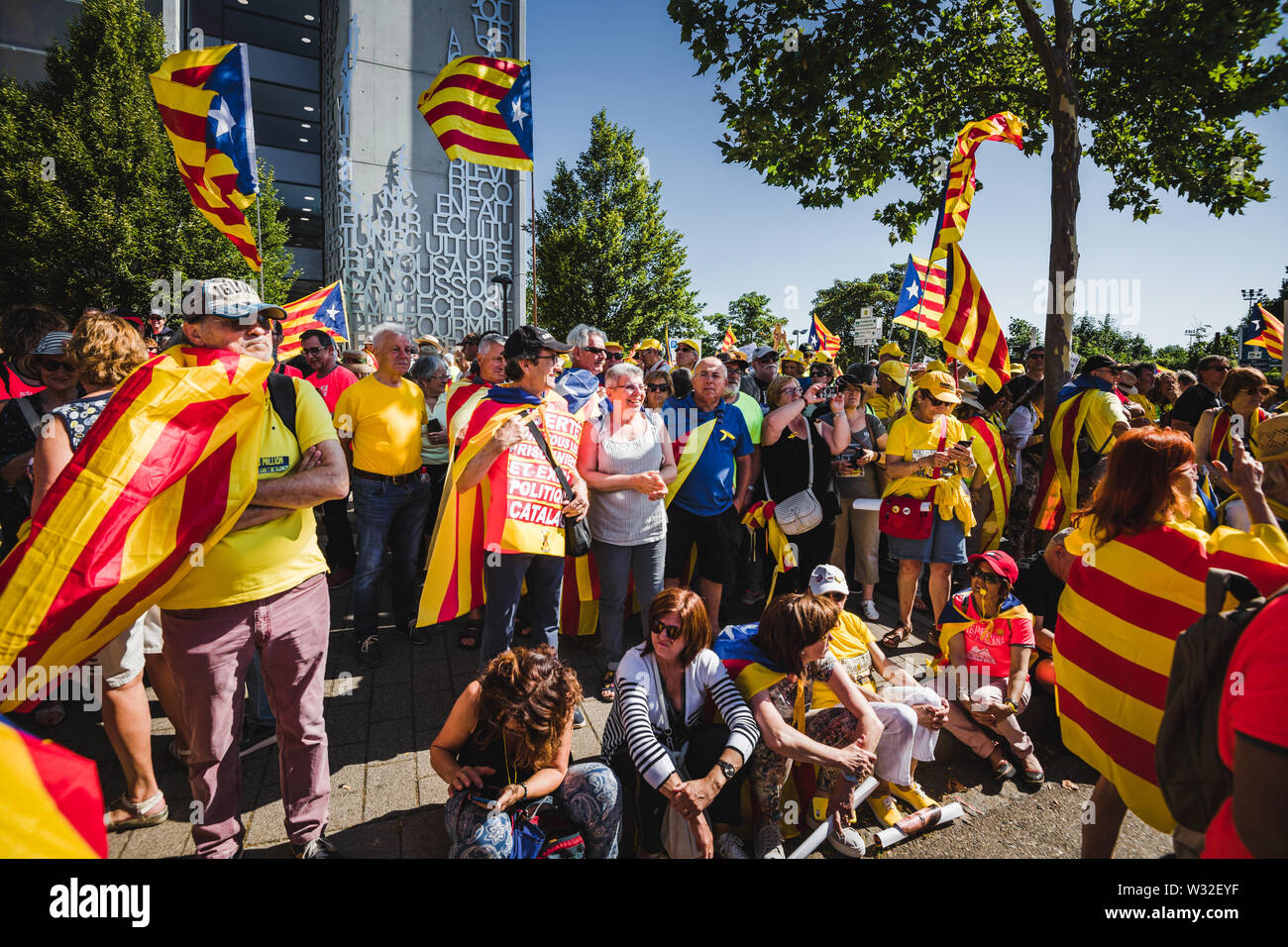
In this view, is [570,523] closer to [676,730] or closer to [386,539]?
[676,730]

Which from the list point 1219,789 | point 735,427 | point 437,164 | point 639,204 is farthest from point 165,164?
point 1219,789

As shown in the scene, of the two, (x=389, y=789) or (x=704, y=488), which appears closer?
(x=389, y=789)

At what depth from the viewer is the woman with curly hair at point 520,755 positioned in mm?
2189

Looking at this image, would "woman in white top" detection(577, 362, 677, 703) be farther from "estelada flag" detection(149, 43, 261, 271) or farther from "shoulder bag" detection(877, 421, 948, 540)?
"estelada flag" detection(149, 43, 261, 271)

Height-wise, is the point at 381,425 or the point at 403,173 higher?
the point at 403,173

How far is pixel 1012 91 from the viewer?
6945 millimetres

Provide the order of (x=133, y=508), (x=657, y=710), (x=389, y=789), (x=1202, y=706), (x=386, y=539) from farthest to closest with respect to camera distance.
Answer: (x=386, y=539), (x=389, y=789), (x=657, y=710), (x=133, y=508), (x=1202, y=706)

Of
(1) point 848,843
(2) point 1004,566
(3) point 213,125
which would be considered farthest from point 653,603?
(3) point 213,125

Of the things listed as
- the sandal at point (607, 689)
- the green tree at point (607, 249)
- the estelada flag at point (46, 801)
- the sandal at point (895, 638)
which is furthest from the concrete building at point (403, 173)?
the estelada flag at point (46, 801)

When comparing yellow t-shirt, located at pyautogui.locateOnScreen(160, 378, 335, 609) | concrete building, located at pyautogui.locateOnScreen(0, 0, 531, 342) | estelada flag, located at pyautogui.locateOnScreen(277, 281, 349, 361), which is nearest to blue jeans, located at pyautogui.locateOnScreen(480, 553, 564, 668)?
yellow t-shirt, located at pyautogui.locateOnScreen(160, 378, 335, 609)

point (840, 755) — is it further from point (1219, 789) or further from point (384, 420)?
point (384, 420)

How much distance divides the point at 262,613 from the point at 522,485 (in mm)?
1383

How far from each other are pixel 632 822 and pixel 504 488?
64.7 inches

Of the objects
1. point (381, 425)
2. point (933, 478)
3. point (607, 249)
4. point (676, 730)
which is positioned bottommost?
point (676, 730)
